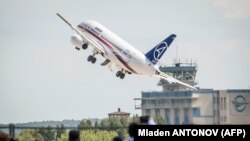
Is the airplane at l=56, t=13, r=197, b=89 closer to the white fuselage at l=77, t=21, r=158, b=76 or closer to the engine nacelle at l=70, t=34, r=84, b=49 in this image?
the white fuselage at l=77, t=21, r=158, b=76

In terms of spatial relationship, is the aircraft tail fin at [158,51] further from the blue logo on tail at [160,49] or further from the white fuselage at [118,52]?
the white fuselage at [118,52]

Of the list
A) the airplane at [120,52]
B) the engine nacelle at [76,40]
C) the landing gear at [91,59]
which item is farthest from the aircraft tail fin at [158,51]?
the landing gear at [91,59]

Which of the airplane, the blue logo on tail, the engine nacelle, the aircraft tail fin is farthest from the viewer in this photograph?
the blue logo on tail

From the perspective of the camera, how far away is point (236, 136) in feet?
96.9

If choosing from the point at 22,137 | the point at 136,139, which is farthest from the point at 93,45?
the point at 136,139

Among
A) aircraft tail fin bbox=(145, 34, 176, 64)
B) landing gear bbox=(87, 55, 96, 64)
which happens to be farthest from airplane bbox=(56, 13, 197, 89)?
landing gear bbox=(87, 55, 96, 64)

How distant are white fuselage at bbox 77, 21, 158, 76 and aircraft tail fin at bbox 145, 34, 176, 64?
104 cm

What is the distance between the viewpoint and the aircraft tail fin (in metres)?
178

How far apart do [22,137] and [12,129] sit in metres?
22.7

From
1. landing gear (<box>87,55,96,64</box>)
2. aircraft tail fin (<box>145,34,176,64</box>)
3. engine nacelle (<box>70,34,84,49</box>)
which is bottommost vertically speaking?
landing gear (<box>87,55,96,64</box>)

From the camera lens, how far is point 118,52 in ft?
600

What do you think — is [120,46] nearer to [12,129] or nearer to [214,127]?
[12,129]

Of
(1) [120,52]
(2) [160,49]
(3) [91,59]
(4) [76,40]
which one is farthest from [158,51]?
(3) [91,59]

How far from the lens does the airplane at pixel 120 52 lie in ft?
566
